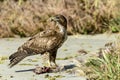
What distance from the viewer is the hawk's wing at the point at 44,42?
31.2 feet

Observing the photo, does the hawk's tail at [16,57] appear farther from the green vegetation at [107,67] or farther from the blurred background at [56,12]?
the blurred background at [56,12]

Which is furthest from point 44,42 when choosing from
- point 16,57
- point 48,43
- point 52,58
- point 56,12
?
point 56,12

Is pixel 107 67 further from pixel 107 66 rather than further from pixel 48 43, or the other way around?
pixel 48 43

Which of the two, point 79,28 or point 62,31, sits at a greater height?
point 62,31

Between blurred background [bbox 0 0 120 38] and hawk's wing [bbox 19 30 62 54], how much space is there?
5.13 m

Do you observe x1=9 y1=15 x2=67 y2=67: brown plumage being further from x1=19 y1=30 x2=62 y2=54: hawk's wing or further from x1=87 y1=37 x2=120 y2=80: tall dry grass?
x1=87 y1=37 x2=120 y2=80: tall dry grass

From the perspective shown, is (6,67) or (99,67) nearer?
(99,67)

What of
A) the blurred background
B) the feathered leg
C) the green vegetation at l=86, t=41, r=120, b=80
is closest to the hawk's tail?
the feathered leg

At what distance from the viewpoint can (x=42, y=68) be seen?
961cm

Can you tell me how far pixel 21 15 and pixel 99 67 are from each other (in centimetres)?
749

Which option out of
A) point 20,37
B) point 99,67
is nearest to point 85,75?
point 99,67

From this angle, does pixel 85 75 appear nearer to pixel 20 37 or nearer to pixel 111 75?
pixel 111 75

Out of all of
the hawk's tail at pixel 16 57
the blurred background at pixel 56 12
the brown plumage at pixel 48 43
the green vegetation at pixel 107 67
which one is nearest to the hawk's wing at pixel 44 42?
the brown plumage at pixel 48 43

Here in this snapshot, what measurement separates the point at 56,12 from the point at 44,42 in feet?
20.2
